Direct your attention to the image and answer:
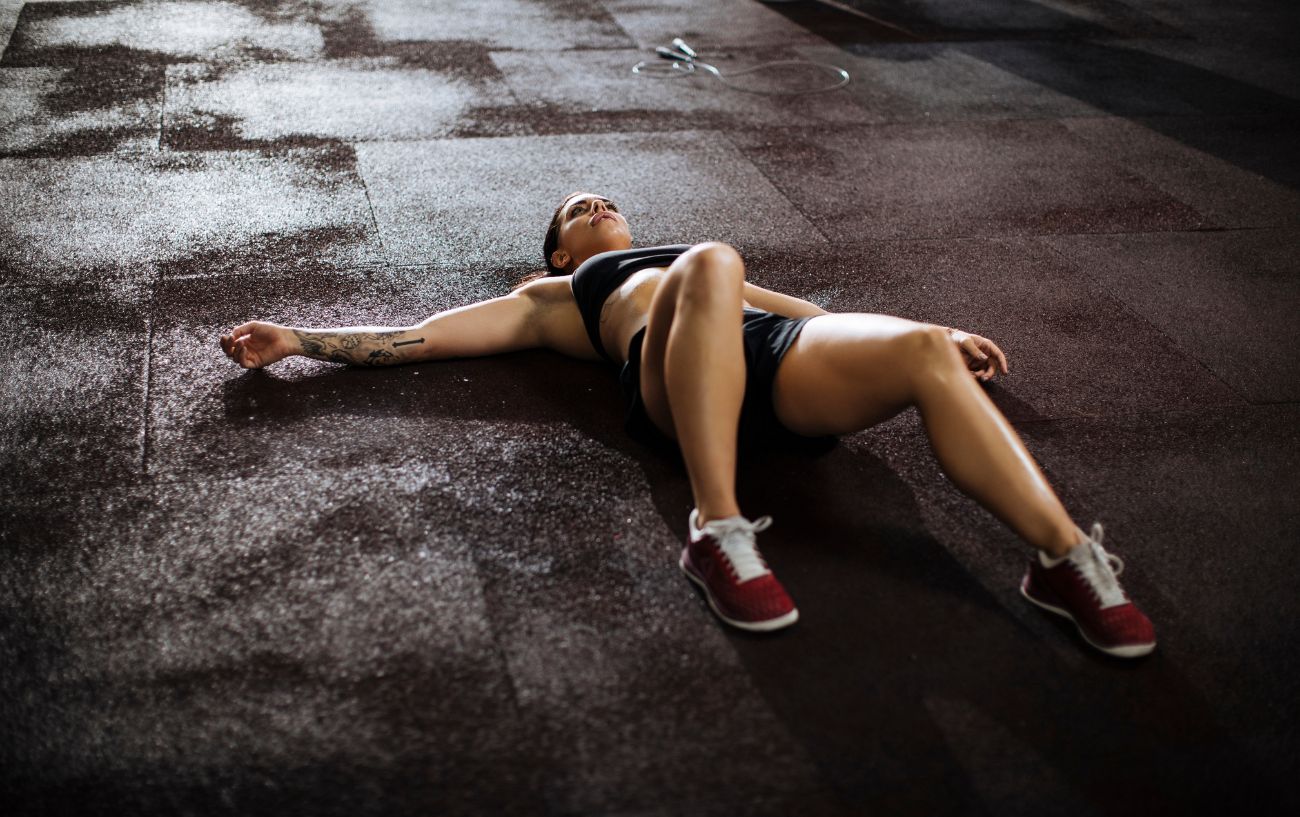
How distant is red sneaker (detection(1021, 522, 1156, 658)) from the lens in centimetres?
165

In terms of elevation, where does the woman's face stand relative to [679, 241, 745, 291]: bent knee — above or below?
below

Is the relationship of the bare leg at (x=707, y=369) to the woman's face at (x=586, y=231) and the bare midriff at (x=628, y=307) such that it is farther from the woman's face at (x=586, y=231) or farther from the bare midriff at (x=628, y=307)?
the woman's face at (x=586, y=231)

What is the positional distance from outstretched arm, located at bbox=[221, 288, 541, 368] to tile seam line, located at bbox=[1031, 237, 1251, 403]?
159cm

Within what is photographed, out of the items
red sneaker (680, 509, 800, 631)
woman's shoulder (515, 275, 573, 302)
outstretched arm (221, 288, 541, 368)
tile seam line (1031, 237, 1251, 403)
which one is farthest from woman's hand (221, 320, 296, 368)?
tile seam line (1031, 237, 1251, 403)

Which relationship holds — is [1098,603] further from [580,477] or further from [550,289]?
[550,289]

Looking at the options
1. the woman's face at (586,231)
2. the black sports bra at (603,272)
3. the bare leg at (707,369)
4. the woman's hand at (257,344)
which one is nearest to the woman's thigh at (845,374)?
the bare leg at (707,369)

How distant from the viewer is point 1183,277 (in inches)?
119

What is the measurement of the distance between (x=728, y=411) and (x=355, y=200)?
196 centimetres

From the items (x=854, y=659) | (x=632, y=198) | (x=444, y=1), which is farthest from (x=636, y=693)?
(x=444, y=1)

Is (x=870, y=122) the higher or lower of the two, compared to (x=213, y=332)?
higher

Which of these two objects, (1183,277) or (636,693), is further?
(1183,277)

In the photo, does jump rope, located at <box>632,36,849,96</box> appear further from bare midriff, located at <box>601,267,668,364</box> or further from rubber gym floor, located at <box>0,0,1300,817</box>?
bare midriff, located at <box>601,267,668,364</box>

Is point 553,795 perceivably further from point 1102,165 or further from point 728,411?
point 1102,165

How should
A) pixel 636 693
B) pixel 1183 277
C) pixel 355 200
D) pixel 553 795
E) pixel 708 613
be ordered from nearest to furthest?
pixel 553 795 → pixel 636 693 → pixel 708 613 → pixel 1183 277 → pixel 355 200
